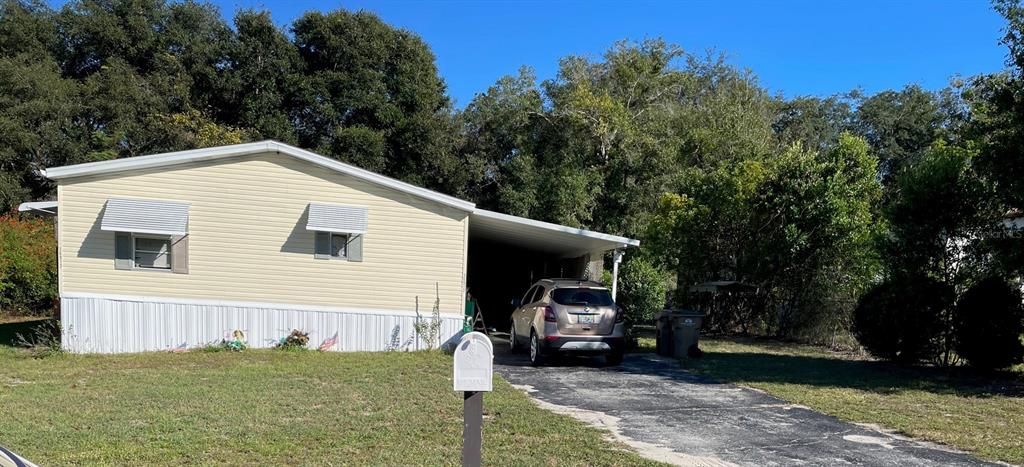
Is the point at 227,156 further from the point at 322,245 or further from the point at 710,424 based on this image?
the point at 710,424

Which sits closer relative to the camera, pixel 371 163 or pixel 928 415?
pixel 928 415

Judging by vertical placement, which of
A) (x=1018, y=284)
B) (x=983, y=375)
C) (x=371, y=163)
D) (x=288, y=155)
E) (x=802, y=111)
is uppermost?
(x=802, y=111)

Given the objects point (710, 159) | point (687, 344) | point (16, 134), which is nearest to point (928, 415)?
point (687, 344)

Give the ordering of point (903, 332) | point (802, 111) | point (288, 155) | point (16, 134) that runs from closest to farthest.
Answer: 1. point (903, 332)
2. point (288, 155)
3. point (16, 134)
4. point (802, 111)

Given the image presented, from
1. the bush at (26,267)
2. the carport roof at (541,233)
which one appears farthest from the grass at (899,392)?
the bush at (26,267)

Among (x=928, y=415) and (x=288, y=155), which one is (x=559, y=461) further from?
(x=288, y=155)

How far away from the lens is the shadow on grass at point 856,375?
931 cm

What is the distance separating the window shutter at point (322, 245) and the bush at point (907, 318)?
392 inches

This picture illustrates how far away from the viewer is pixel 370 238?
42.2ft

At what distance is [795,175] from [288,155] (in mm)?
11868

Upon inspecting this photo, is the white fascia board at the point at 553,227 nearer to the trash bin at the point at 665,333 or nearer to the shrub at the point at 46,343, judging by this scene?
the trash bin at the point at 665,333

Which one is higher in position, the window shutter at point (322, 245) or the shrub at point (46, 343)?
the window shutter at point (322, 245)

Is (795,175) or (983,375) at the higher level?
(795,175)

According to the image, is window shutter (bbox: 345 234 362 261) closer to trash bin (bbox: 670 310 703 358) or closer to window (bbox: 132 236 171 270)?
window (bbox: 132 236 171 270)
